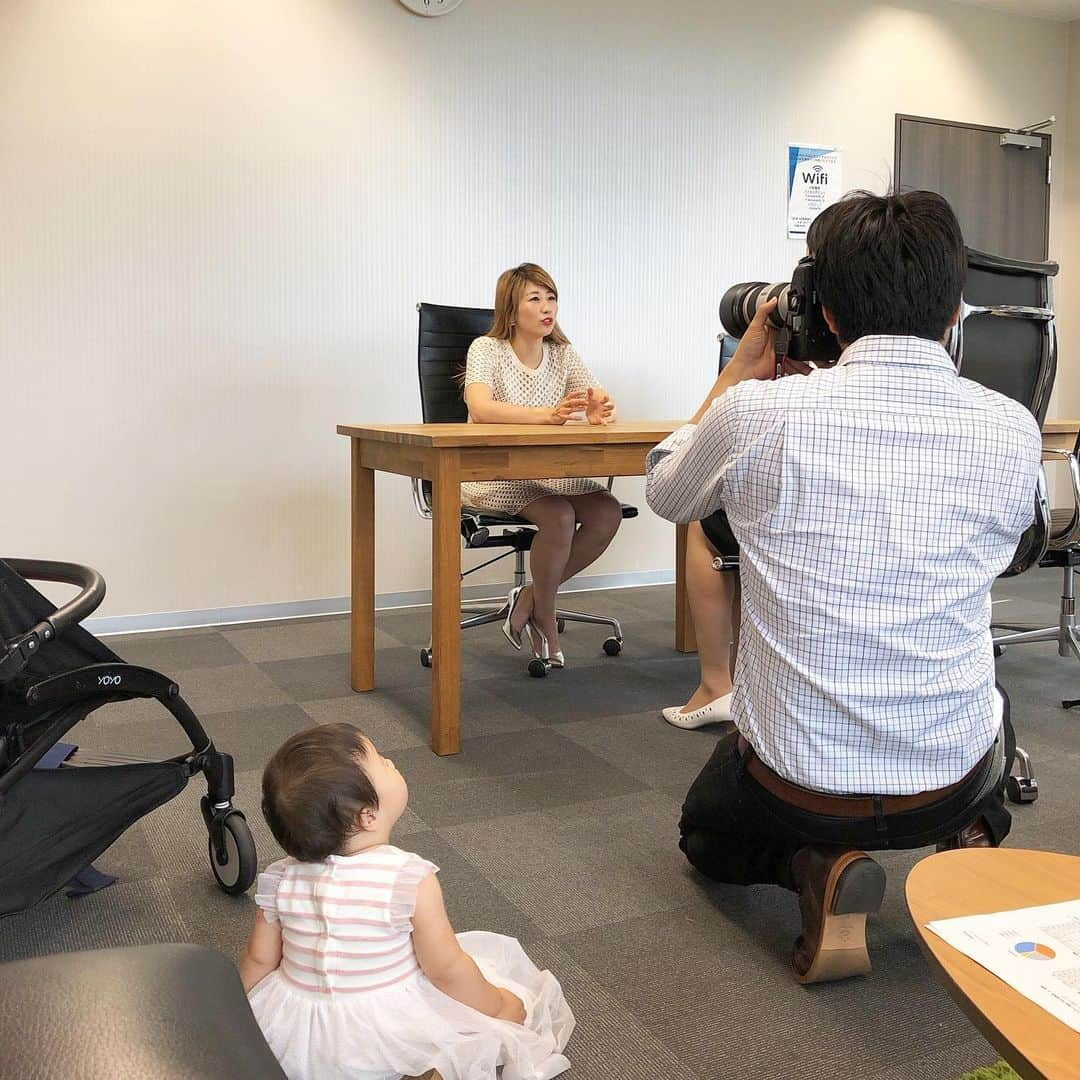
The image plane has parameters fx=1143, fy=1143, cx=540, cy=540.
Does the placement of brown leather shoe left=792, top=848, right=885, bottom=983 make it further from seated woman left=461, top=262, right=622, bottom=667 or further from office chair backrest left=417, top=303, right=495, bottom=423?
office chair backrest left=417, top=303, right=495, bottom=423

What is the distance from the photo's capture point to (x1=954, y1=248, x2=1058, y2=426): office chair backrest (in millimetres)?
2600

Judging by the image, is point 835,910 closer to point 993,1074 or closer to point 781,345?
point 993,1074

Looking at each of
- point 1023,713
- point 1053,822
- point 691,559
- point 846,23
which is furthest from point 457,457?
point 846,23

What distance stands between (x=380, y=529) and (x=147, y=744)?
5.70 feet

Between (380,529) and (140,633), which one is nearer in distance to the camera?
(140,633)

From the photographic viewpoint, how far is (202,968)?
811 mm

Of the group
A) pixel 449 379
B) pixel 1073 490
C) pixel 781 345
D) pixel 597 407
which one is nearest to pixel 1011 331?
pixel 1073 490

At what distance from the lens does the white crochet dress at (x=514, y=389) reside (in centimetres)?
345

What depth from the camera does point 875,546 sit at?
4.87 ft

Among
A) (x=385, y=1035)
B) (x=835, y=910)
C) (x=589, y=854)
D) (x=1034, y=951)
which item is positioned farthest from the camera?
(x=589, y=854)

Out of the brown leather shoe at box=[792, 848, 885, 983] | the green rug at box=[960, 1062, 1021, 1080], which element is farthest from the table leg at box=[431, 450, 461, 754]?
the green rug at box=[960, 1062, 1021, 1080]

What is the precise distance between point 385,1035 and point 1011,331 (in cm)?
217

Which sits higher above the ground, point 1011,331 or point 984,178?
point 984,178

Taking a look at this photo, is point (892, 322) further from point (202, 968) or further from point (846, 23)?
point (846, 23)
